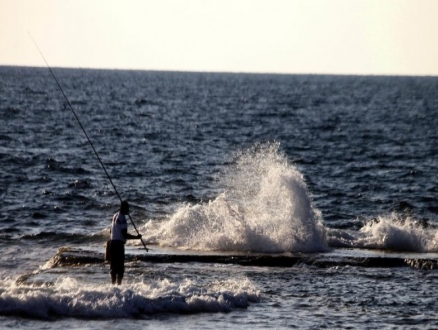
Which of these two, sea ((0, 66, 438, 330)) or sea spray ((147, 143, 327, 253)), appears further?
sea spray ((147, 143, 327, 253))

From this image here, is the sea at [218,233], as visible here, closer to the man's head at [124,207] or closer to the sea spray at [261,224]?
the sea spray at [261,224]

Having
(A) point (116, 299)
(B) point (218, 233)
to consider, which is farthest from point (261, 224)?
(A) point (116, 299)

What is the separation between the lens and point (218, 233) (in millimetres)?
22281

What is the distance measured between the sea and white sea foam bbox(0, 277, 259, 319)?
3cm

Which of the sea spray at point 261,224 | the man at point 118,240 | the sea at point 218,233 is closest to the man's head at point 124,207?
the man at point 118,240

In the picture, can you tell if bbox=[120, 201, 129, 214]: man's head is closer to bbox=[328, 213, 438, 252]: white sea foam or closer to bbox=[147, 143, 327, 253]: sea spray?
bbox=[147, 143, 327, 253]: sea spray

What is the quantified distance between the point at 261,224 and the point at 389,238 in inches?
121

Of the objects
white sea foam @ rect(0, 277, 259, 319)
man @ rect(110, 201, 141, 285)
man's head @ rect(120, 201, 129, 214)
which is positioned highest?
man's head @ rect(120, 201, 129, 214)

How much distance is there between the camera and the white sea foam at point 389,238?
73.3 feet

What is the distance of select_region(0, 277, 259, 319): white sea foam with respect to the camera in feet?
48.3

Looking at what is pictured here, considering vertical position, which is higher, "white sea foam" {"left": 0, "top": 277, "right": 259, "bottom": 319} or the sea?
the sea

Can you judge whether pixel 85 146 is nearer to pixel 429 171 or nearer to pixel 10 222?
pixel 429 171

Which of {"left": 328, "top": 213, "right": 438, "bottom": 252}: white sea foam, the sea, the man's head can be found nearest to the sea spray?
the sea

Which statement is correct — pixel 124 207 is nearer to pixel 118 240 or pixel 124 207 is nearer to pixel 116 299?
pixel 118 240
